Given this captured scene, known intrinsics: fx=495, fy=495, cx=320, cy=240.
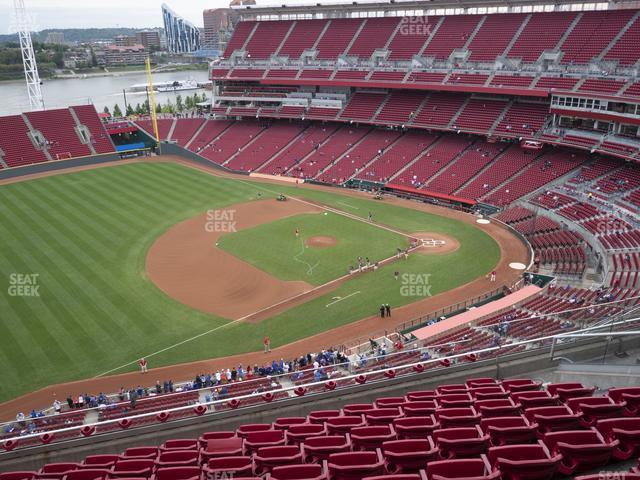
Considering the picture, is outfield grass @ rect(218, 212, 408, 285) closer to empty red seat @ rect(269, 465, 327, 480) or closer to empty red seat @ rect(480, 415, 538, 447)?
empty red seat @ rect(480, 415, 538, 447)

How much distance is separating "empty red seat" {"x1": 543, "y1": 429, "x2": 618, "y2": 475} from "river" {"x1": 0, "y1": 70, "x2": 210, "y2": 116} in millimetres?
104070

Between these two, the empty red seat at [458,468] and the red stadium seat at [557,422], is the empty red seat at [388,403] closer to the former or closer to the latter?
the red stadium seat at [557,422]

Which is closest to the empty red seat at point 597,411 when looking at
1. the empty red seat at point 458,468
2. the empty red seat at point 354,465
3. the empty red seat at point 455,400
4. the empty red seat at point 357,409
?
the empty red seat at point 455,400

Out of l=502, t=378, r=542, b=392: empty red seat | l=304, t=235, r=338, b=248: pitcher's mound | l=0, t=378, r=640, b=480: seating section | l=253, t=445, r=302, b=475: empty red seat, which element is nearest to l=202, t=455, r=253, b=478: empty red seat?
l=0, t=378, r=640, b=480: seating section

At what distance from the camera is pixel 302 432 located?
11.5 m

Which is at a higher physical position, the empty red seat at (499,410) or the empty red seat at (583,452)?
the empty red seat at (583,452)

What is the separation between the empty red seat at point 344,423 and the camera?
36.8 feet

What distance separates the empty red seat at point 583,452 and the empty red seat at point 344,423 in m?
4.21

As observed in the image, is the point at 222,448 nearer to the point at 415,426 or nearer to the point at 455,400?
the point at 415,426

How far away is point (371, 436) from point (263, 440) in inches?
112

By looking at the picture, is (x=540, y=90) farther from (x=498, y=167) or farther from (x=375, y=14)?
(x=375, y=14)

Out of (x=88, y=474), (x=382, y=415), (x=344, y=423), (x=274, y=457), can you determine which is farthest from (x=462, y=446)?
(x=88, y=474)

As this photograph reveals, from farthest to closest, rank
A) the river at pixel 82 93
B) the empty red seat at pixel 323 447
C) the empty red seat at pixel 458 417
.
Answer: the river at pixel 82 93, the empty red seat at pixel 458 417, the empty red seat at pixel 323 447

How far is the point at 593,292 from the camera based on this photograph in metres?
29.8
